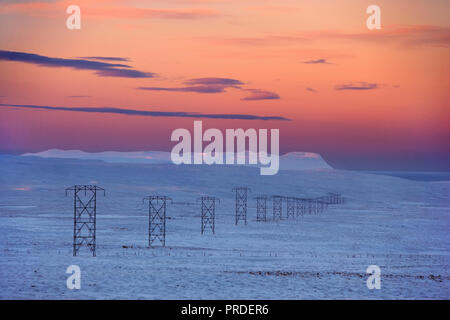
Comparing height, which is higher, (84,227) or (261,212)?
(84,227)

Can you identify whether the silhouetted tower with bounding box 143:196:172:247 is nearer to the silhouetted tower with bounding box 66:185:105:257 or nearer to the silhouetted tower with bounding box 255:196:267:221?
the silhouetted tower with bounding box 66:185:105:257

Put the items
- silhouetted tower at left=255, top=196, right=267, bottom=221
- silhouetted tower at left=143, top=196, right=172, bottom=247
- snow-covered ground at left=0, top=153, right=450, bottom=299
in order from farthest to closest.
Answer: silhouetted tower at left=255, top=196, right=267, bottom=221 < silhouetted tower at left=143, top=196, right=172, bottom=247 < snow-covered ground at left=0, top=153, right=450, bottom=299

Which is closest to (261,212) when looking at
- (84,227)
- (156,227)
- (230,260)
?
(156,227)

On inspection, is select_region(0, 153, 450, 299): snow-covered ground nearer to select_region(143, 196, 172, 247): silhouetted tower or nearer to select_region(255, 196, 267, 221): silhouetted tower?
select_region(143, 196, 172, 247): silhouetted tower

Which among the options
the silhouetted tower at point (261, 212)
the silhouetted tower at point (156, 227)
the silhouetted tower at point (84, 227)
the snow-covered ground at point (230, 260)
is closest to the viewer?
the snow-covered ground at point (230, 260)

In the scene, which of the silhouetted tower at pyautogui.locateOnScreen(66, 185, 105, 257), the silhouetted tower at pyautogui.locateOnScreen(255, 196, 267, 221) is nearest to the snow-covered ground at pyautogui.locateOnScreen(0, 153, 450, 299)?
the silhouetted tower at pyautogui.locateOnScreen(66, 185, 105, 257)

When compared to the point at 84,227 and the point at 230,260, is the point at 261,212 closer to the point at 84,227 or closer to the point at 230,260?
the point at 84,227

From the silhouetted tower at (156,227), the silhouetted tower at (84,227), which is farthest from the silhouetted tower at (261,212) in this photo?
the silhouetted tower at (84,227)

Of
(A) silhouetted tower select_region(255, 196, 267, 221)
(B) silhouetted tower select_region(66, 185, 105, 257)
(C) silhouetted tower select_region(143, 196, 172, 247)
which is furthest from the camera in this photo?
(A) silhouetted tower select_region(255, 196, 267, 221)

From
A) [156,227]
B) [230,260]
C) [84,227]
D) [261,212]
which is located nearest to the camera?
[230,260]

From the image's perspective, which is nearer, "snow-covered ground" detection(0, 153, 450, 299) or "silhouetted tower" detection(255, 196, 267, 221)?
"snow-covered ground" detection(0, 153, 450, 299)

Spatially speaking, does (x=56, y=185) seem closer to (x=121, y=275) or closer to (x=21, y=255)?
(x=21, y=255)

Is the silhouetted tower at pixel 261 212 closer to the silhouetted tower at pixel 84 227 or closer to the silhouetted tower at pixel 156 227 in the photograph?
the silhouetted tower at pixel 156 227

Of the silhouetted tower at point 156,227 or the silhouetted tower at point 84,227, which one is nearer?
the silhouetted tower at point 84,227
